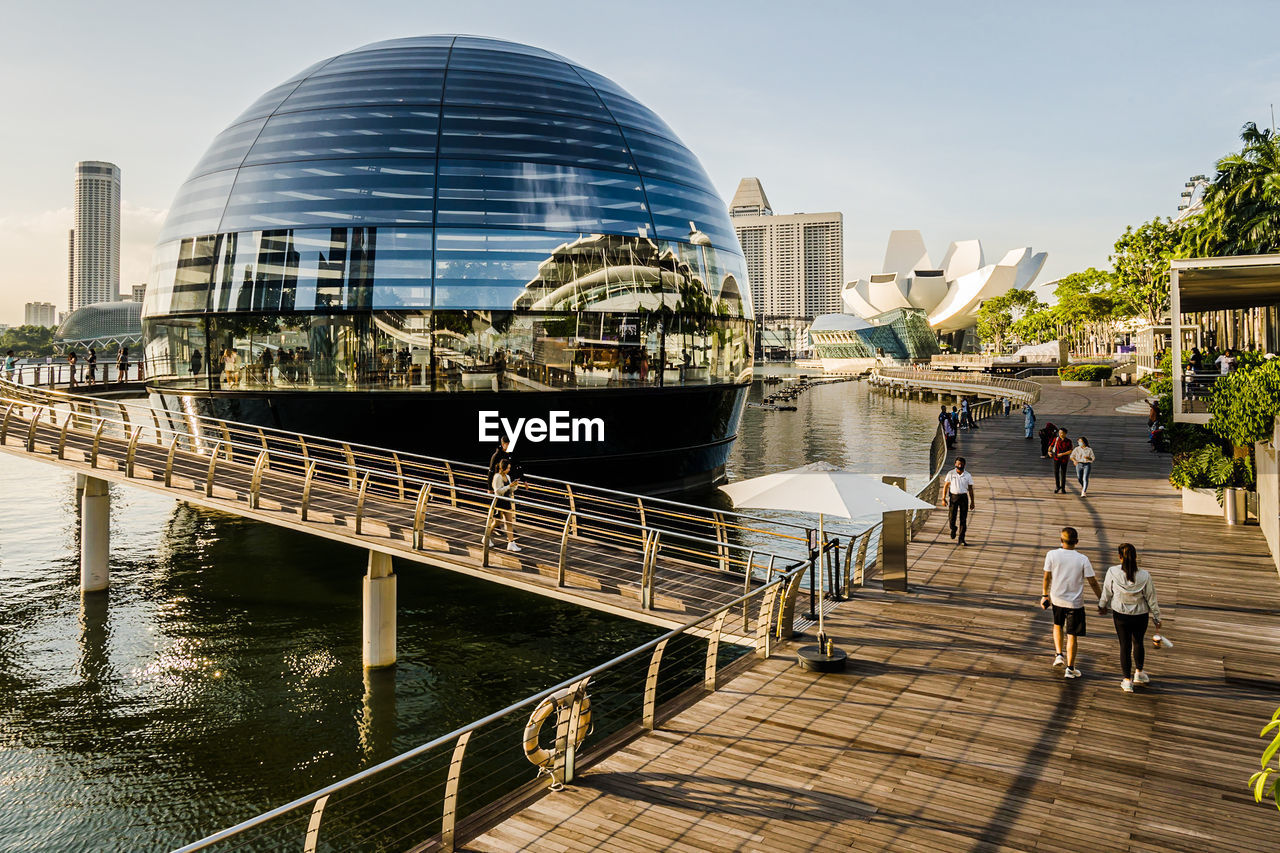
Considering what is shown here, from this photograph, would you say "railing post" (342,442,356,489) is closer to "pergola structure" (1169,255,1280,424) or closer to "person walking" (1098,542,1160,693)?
"person walking" (1098,542,1160,693)

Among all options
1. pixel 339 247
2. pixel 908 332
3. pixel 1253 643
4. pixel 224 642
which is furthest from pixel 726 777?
pixel 908 332

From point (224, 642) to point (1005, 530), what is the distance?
1629cm

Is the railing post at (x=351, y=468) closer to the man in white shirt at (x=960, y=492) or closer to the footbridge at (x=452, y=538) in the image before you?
the footbridge at (x=452, y=538)

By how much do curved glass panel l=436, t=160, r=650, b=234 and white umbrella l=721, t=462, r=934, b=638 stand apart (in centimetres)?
1407

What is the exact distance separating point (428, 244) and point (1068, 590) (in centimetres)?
1912

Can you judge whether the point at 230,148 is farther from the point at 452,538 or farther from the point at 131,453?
the point at 452,538

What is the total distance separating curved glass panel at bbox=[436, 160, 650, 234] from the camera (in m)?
24.8

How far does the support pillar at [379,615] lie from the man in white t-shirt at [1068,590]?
10524 mm

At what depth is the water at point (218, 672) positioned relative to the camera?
11359 millimetres

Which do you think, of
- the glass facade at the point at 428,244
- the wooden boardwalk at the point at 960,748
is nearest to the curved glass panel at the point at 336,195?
the glass facade at the point at 428,244

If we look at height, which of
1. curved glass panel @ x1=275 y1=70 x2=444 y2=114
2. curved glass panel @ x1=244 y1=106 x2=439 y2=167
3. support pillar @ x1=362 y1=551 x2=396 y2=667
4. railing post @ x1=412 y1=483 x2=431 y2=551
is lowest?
support pillar @ x1=362 y1=551 x2=396 y2=667

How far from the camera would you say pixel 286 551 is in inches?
930

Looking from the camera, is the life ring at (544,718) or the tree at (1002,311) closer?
the life ring at (544,718)

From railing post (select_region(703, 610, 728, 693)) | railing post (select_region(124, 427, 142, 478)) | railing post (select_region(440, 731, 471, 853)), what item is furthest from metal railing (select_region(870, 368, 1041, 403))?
railing post (select_region(440, 731, 471, 853))
